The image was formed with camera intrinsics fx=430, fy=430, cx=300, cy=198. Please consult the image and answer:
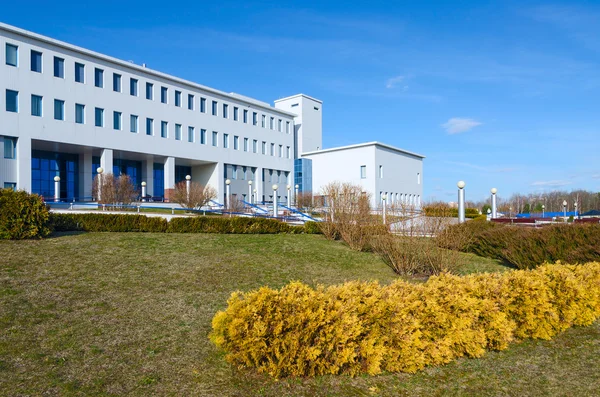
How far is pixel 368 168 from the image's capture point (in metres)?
48.5

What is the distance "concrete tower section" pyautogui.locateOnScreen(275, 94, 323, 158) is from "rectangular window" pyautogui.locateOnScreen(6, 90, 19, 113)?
106ft

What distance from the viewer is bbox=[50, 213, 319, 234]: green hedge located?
1276 cm

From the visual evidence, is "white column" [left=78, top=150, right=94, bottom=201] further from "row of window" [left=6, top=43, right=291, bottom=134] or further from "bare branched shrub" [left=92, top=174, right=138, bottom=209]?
"bare branched shrub" [left=92, top=174, right=138, bottom=209]

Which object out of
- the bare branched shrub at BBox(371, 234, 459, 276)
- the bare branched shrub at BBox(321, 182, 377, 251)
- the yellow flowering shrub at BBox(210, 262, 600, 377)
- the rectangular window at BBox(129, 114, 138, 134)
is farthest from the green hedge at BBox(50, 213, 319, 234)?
the rectangular window at BBox(129, 114, 138, 134)

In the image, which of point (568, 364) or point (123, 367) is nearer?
point (123, 367)

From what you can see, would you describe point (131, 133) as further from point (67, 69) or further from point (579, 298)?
point (579, 298)

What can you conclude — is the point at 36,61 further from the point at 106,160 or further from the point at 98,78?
the point at 106,160

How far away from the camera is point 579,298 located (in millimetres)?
6457

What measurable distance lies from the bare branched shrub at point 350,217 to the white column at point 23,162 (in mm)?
21930

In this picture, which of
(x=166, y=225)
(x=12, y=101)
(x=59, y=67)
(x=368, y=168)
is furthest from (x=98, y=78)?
→ (x=368, y=168)

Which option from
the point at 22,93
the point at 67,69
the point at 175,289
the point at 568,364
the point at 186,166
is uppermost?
the point at 67,69

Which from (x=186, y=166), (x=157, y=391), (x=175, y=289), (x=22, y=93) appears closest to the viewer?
(x=157, y=391)

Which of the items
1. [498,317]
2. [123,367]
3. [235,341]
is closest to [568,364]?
[498,317]

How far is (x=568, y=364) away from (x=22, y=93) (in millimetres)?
31405
